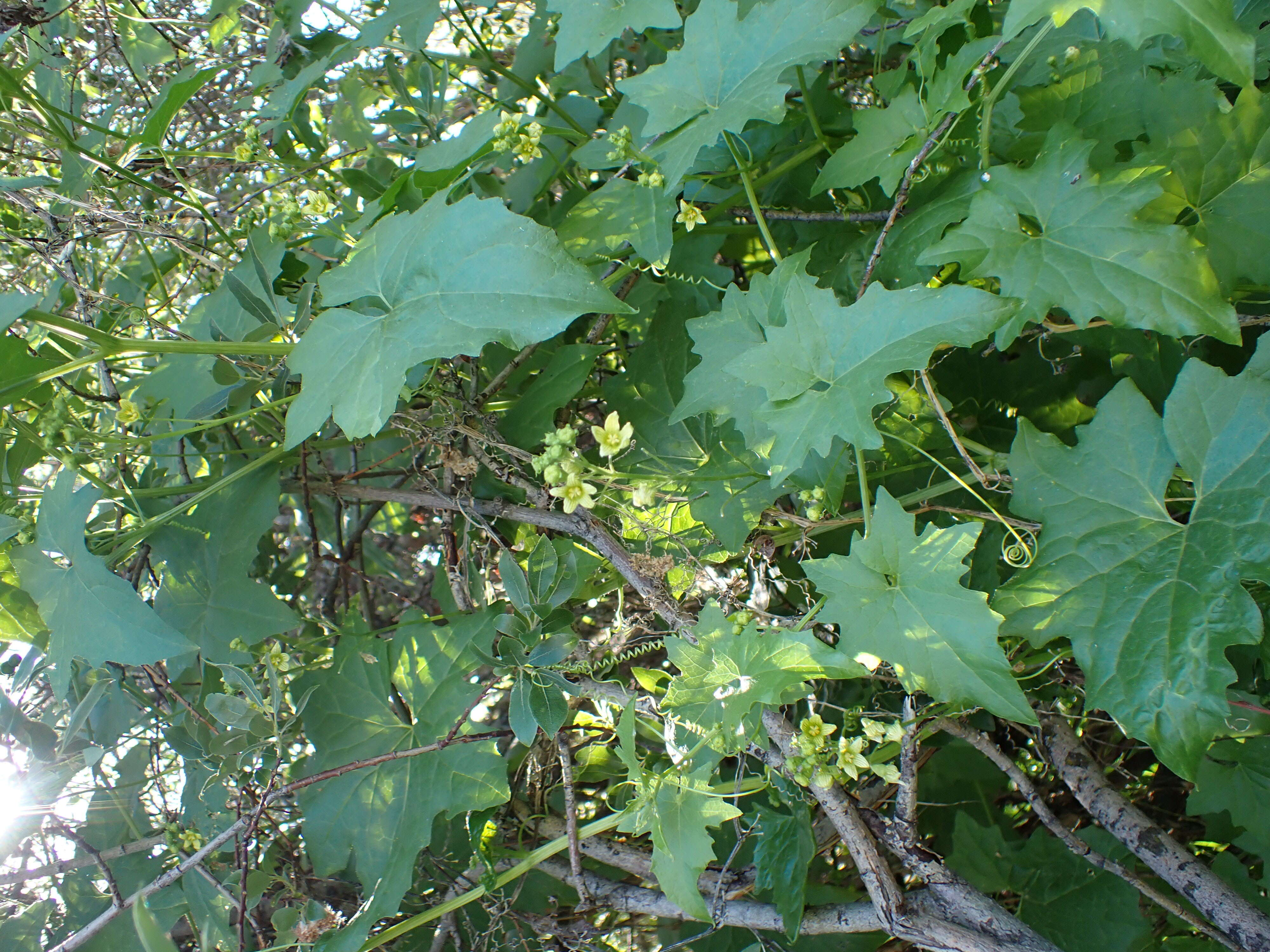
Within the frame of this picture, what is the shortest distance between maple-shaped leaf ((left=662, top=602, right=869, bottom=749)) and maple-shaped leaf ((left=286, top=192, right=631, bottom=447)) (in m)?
0.42

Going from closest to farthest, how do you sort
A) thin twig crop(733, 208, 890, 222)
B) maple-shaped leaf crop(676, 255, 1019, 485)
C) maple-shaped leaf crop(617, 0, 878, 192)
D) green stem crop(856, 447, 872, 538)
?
maple-shaped leaf crop(676, 255, 1019, 485), green stem crop(856, 447, 872, 538), maple-shaped leaf crop(617, 0, 878, 192), thin twig crop(733, 208, 890, 222)

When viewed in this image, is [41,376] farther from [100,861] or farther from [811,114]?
[811,114]

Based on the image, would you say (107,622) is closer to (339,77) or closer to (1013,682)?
(1013,682)

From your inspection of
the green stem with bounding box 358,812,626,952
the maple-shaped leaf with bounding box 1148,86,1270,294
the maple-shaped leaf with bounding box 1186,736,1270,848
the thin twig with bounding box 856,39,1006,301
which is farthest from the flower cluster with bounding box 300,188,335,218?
the maple-shaped leaf with bounding box 1186,736,1270,848

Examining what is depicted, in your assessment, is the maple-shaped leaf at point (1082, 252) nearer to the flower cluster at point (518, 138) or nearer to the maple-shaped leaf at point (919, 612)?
the maple-shaped leaf at point (919, 612)

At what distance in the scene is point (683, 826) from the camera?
108 centimetres

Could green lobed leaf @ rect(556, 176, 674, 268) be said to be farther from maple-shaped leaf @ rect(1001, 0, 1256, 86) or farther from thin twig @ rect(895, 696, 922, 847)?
thin twig @ rect(895, 696, 922, 847)

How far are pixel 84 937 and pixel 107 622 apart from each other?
0.58 meters

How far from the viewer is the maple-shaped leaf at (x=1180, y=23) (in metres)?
0.81

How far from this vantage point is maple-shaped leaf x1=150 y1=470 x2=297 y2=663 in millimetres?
1412

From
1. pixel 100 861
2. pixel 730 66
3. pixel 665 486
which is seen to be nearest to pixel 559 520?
pixel 665 486

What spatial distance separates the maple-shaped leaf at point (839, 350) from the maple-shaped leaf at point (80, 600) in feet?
2.95

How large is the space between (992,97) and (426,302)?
29.8 inches

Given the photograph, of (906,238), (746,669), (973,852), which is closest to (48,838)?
(746,669)
